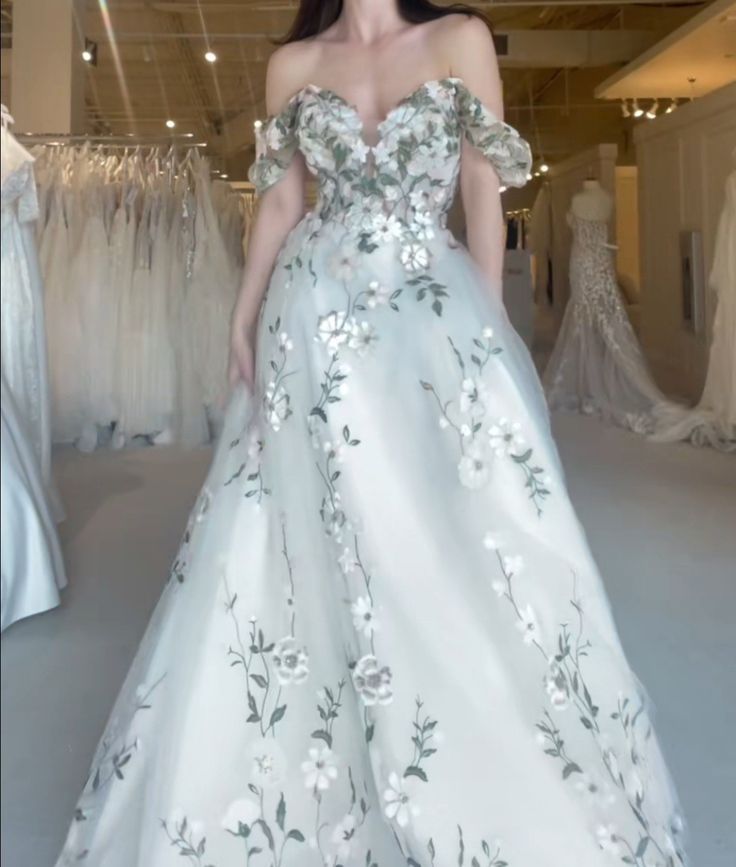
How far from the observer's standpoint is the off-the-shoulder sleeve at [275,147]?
1243mm

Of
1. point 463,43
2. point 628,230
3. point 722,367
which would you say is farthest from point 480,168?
point 628,230

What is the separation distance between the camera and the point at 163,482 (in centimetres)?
329

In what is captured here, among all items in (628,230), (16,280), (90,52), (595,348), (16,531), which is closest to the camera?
(16,531)

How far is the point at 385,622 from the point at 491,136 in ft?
2.07

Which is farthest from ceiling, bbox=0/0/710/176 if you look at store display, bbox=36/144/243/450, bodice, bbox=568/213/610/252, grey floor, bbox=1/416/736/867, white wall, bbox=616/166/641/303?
grey floor, bbox=1/416/736/867

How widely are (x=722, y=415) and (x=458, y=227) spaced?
9.79 ft

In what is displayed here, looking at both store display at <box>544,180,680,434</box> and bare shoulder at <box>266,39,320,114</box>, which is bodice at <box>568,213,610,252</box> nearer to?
store display at <box>544,180,680,434</box>

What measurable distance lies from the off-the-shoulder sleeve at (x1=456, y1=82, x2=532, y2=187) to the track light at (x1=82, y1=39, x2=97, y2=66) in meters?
2.29

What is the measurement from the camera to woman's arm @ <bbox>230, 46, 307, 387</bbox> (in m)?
1.27

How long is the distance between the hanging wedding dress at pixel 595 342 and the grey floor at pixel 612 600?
0.74 meters

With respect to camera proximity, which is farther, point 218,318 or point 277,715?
point 218,318

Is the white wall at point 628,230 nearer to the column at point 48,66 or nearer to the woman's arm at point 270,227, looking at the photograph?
the column at point 48,66

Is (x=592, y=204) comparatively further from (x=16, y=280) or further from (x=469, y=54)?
(x=16, y=280)

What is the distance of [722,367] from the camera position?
3971 millimetres
